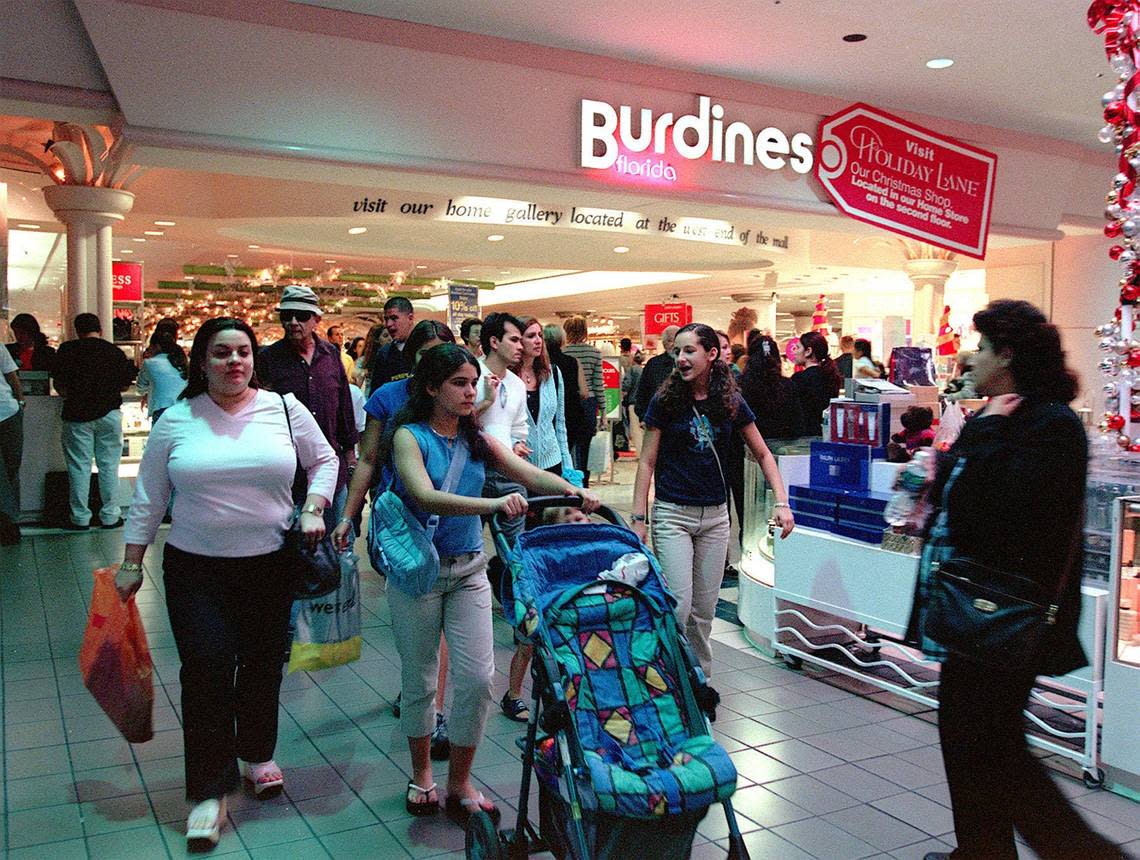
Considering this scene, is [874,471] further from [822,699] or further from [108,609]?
[108,609]

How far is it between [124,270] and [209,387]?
36.1 feet

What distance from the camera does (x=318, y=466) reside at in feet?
11.1

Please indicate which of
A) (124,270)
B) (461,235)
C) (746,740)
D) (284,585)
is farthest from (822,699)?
(124,270)

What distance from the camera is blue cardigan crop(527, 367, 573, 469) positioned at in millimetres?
4719

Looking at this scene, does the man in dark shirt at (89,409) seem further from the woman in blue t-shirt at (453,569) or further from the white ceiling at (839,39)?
the woman in blue t-shirt at (453,569)

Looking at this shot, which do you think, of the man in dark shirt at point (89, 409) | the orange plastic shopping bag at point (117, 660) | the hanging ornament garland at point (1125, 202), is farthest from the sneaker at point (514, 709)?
the man in dark shirt at point (89, 409)

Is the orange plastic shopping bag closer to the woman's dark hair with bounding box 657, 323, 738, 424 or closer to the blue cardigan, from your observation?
the blue cardigan

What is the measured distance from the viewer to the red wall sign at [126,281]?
1279cm

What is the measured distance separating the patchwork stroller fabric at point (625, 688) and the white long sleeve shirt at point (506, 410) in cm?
117

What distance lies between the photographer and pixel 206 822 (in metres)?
2.99

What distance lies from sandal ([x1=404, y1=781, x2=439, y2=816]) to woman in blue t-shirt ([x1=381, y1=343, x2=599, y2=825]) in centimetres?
8

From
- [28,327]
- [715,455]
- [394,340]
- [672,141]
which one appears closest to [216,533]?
[715,455]

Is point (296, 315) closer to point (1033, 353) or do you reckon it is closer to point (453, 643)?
point (453, 643)

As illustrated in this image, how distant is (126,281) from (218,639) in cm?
1127
